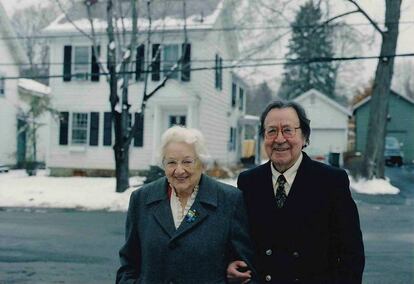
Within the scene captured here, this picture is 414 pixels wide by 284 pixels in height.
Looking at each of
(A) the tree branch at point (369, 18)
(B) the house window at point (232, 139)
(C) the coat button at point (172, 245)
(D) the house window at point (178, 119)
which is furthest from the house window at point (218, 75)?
(C) the coat button at point (172, 245)

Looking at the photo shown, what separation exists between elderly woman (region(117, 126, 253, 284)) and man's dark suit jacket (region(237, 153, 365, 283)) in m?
0.12

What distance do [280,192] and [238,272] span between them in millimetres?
508

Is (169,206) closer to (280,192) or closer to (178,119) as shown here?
(280,192)

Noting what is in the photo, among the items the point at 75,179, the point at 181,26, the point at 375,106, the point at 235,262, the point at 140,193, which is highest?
the point at 181,26

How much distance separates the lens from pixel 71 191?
16906 millimetres

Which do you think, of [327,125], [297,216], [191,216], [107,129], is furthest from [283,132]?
[327,125]

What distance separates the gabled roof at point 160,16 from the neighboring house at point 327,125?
15836mm

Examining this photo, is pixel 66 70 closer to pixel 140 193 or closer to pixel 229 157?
pixel 229 157

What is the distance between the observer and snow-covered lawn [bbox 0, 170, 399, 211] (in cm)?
1458

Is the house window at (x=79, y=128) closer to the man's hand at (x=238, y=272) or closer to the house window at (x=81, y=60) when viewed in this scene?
the house window at (x=81, y=60)

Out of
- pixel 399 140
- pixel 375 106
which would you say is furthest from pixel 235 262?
pixel 399 140

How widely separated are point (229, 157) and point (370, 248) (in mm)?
18476

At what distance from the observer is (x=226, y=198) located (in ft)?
9.15

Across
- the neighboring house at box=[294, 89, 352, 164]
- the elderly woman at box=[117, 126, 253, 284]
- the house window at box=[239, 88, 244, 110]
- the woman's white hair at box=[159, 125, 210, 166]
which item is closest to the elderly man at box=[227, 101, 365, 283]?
the elderly woman at box=[117, 126, 253, 284]
